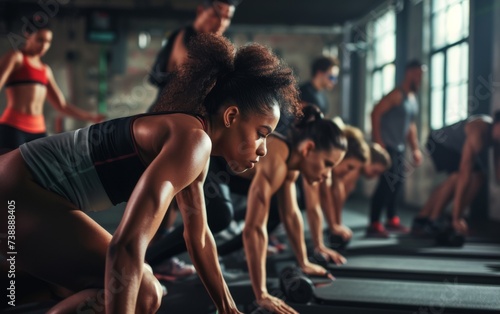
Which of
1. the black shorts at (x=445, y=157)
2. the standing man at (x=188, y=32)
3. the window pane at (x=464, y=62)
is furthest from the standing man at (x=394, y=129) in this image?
the standing man at (x=188, y=32)

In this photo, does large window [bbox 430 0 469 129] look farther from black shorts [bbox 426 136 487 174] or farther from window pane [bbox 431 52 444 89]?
black shorts [bbox 426 136 487 174]

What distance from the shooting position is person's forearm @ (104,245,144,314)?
3.37 ft

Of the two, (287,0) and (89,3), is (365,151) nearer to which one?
(287,0)

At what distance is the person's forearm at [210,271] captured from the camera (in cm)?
146

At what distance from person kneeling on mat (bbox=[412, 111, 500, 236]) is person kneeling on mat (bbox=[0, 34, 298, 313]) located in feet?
9.71

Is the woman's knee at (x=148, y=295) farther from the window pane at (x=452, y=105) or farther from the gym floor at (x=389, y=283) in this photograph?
the window pane at (x=452, y=105)

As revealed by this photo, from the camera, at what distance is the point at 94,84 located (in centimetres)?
866

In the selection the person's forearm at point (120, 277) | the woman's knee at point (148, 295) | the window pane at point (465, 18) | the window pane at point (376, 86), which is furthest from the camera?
the window pane at point (376, 86)

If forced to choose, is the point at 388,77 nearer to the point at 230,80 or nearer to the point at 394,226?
the point at 394,226

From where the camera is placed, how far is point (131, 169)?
1249 mm

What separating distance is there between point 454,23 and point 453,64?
0.43 m

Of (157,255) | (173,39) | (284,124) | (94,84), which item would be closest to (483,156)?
(284,124)

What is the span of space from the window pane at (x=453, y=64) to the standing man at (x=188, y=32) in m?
3.65

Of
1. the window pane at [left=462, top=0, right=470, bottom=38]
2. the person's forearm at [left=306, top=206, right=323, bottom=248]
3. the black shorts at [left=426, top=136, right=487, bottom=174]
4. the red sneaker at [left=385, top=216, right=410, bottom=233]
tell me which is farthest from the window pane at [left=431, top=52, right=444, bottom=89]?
the person's forearm at [left=306, top=206, right=323, bottom=248]
